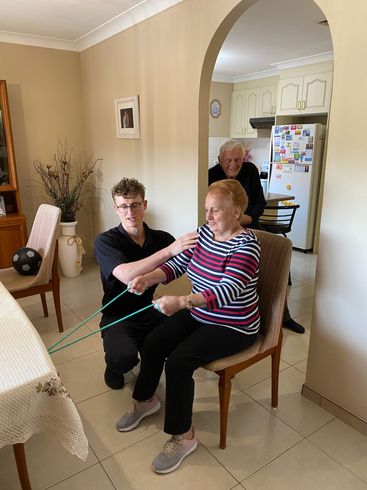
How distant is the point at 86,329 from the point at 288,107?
374cm

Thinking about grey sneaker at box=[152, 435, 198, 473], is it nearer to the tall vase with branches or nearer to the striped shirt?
the striped shirt

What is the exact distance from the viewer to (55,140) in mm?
3912

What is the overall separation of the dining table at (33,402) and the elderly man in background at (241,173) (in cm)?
160

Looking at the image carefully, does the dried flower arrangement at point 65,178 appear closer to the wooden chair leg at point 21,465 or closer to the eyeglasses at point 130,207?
the eyeglasses at point 130,207

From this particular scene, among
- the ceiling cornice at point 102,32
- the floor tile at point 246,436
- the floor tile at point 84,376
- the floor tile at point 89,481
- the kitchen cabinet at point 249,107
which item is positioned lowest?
the floor tile at point 246,436

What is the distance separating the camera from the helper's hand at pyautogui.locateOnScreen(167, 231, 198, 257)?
68.9 inches

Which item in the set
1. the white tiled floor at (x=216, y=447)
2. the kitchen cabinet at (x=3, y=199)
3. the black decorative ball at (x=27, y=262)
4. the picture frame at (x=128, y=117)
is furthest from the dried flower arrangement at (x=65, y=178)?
the white tiled floor at (x=216, y=447)

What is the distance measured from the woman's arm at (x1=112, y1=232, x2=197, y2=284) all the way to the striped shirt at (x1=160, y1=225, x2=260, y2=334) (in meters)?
0.04

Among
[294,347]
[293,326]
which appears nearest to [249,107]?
[293,326]

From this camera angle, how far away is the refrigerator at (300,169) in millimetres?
4469

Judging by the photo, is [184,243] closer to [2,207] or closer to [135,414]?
[135,414]

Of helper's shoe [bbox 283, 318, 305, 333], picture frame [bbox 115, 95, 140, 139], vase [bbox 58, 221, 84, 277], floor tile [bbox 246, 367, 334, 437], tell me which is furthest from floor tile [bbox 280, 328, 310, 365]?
vase [bbox 58, 221, 84, 277]

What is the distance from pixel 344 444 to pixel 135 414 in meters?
0.99

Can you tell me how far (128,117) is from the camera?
3.24 meters
